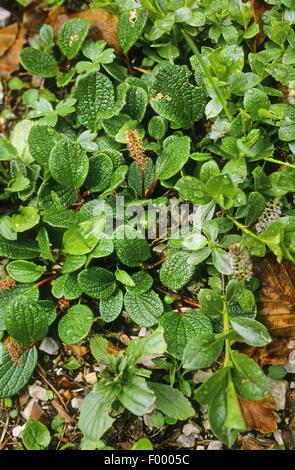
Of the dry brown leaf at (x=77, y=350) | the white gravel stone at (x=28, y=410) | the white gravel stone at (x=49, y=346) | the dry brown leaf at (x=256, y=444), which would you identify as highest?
the white gravel stone at (x=49, y=346)

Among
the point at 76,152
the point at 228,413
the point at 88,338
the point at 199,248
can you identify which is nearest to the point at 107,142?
the point at 76,152

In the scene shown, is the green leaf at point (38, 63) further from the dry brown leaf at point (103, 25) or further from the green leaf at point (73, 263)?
the green leaf at point (73, 263)

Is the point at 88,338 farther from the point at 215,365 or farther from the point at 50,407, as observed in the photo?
the point at 215,365

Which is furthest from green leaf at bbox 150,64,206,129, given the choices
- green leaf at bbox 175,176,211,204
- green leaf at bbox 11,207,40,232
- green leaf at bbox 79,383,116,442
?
green leaf at bbox 79,383,116,442

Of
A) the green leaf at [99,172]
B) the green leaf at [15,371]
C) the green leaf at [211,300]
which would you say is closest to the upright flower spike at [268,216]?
the green leaf at [211,300]

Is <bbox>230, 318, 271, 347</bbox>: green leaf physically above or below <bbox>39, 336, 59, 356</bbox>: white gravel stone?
above

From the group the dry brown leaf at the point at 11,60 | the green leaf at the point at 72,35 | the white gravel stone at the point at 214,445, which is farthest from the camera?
the dry brown leaf at the point at 11,60

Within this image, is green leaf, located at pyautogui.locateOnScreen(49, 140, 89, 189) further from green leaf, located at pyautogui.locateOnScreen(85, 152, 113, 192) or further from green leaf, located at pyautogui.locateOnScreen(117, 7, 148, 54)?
green leaf, located at pyautogui.locateOnScreen(117, 7, 148, 54)
